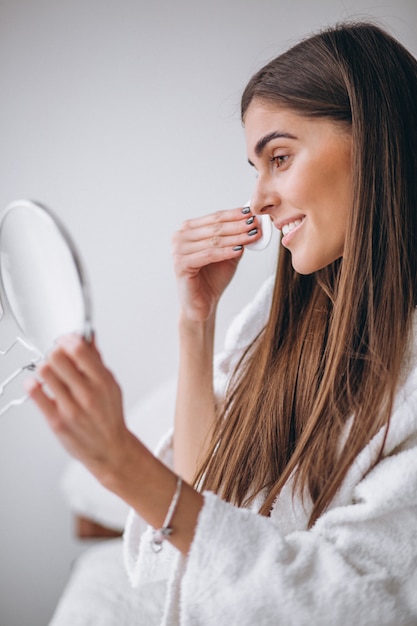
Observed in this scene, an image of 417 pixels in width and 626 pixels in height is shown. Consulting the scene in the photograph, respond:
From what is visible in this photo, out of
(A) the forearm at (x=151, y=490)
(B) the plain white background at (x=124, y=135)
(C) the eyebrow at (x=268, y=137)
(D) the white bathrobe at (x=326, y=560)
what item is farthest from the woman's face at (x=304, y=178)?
(B) the plain white background at (x=124, y=135)

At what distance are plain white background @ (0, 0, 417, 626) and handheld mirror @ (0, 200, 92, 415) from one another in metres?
0.81

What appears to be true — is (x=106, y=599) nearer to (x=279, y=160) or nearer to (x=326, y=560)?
(x=326, y=560)

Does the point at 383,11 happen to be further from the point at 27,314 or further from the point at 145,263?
the point at 27,314

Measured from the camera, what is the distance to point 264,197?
102 cm

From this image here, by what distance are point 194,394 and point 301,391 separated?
0.21 metres

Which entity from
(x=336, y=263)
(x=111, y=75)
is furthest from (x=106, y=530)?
(x=111, y=75)

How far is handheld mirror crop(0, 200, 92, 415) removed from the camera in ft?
1.92

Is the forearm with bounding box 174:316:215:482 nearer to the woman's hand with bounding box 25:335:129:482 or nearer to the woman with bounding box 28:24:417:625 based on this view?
the woman with bounding box 28:24:417:625

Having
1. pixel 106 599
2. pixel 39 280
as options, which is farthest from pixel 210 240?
pixel 106 599

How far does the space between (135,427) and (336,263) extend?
2.10 feet

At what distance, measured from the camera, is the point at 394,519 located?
0.84 m

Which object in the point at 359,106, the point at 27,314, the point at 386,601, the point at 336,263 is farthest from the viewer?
the point at 336,263

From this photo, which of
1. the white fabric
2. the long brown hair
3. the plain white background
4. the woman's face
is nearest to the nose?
the woman's face

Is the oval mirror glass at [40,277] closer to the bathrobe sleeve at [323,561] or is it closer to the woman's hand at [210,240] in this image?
the bathrobe sleeve at [323,561]
